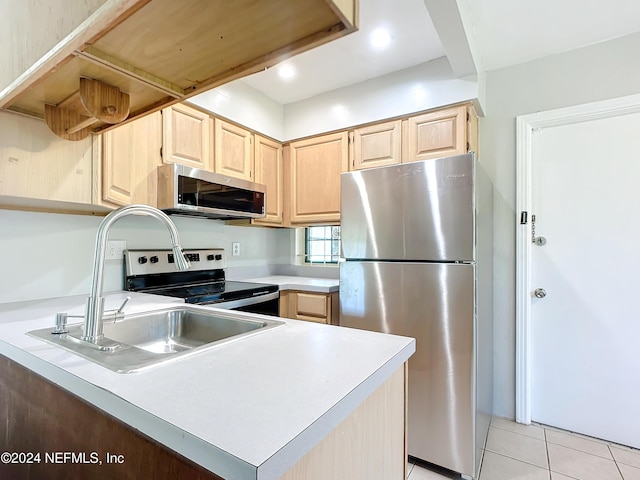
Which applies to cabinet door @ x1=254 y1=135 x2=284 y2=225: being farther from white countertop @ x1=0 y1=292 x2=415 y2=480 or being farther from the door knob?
the door knob

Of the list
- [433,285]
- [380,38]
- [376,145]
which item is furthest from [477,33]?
[433,285]

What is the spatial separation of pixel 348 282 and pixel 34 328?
1.47m

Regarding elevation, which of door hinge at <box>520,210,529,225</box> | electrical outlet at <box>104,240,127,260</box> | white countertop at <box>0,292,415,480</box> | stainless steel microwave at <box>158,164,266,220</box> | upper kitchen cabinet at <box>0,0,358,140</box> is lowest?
white countertop at <box>0,292,415,480</box>

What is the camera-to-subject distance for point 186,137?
212 centimetres

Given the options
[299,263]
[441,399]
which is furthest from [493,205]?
[299,263]

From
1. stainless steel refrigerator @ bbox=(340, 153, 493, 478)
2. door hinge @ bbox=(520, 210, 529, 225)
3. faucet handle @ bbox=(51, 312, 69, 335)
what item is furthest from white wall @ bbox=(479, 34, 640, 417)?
faucet handle @ bbox=(51, 312, 69, 335)

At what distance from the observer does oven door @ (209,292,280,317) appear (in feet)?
6.40

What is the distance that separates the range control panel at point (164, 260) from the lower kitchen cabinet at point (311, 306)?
59 centimetres

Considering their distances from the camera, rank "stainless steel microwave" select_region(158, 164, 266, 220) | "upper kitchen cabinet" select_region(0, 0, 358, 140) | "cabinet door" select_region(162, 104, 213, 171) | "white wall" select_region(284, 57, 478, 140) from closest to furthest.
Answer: "upper kitchen cabinet" select_region(0, 0, 358, 140), "stainless steel microwave" select_region(158, 164, 266, 220), "cabinet door" select_region(162, 104, 213, 171), "white wall" select_region(284, 57, 478, 140)

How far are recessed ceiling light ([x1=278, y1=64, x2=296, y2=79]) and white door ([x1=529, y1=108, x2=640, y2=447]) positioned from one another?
172 centimetres

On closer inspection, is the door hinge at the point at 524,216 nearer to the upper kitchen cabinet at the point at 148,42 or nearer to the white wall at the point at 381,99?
the white wall at the point at 381,99

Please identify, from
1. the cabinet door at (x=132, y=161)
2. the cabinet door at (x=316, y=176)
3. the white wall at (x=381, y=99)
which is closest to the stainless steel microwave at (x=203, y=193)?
the cabinet door at (x=132, y=161)

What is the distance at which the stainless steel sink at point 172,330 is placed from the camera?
0.94m

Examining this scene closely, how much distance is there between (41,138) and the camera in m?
1.42
